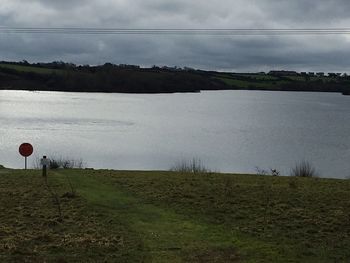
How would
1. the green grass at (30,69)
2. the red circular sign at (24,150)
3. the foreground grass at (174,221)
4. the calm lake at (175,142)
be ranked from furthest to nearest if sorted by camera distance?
the green grass at (30,69)
the calm lake at (175,142)
the red circular sign at (24,150)
the foreground grass at (174,221)

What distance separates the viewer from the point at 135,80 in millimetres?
151250

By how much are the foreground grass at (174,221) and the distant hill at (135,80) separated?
4915 inches

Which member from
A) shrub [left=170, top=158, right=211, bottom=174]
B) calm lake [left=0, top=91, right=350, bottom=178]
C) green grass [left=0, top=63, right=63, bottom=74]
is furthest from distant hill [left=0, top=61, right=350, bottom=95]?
shrub [left=170, top=158, right=211, bottom=174]

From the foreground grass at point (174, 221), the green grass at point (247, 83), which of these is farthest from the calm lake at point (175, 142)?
the green grass at point (247, 83)

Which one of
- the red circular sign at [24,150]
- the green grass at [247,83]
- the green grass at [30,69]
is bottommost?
the red circular sign at [24,150]

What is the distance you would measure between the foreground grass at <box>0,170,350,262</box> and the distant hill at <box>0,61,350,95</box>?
410ft

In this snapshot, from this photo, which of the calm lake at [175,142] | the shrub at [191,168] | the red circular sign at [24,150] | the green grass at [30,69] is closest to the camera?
the red circular sign at [24,150]

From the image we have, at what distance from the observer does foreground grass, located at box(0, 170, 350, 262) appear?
8766 millimetres

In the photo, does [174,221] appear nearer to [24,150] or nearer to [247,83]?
[24,150]

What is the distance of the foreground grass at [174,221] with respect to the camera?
8.77 metres

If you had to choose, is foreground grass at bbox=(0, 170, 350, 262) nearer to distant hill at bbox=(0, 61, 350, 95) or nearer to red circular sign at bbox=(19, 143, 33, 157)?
red circular sign at bbox=(19, 143, 33, 157)

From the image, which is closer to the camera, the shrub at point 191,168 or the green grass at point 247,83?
the shrub at point 191,168

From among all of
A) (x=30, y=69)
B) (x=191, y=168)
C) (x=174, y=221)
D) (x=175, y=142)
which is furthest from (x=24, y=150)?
(x=30, y=69)

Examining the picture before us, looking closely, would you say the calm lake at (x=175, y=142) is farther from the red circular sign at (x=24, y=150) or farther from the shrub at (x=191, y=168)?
the red circular sign at (x=24, y=150)
